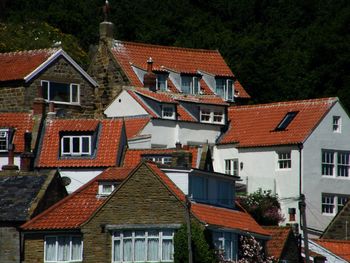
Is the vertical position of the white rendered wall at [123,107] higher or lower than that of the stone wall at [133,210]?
higher

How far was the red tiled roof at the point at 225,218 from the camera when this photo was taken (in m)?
68.8

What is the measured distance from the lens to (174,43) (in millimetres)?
129750

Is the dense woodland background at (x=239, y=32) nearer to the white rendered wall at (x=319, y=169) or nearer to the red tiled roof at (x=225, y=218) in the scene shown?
the white rendered wall at (x=319, y=169)

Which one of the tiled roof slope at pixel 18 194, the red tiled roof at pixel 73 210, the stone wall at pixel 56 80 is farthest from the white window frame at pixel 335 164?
the tiled roof slope at pixel 18 194

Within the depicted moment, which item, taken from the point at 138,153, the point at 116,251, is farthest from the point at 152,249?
the point at 138,153

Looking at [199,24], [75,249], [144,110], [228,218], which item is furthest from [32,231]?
[199,24]

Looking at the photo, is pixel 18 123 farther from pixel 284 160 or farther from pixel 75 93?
pixel 284 160

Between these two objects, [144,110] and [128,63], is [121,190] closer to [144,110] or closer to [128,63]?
[144,110]

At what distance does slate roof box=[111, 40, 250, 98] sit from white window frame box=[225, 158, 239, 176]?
6343mm

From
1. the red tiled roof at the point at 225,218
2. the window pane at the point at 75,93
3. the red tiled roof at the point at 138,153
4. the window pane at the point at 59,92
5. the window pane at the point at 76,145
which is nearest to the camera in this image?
the red tiled roof at the point at 225,218

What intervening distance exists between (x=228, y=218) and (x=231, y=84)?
101 feet

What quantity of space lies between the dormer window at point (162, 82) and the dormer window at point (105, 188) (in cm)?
2568

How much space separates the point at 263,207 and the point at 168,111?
8815mm

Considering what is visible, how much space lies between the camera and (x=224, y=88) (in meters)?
101
